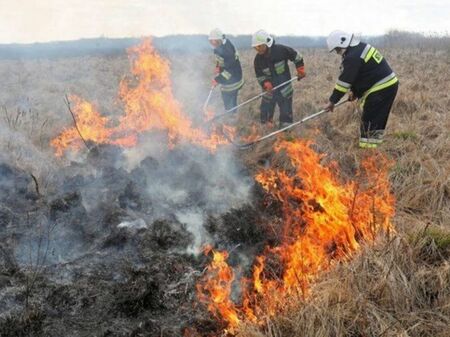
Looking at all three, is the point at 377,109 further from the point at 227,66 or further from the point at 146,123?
the point at 227,66

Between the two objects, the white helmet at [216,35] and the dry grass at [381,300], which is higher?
the white helmet at [216,35]

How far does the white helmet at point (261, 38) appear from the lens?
7898mm

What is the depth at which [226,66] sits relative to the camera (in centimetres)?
946

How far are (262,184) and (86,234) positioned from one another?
243cm

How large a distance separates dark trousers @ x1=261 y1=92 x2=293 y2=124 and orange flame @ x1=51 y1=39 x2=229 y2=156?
140 centimetres

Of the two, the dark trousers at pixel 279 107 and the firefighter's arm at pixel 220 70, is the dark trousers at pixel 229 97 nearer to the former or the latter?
the firefighter's arm at pixel 220 70

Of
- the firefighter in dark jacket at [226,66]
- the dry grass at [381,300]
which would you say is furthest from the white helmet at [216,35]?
the dry grass at [381,300]

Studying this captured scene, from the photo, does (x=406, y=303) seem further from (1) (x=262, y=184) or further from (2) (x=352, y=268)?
(1) (x=262, y=184)

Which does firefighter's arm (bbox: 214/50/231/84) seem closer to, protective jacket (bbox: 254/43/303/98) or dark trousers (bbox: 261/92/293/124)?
protective jacket (bbox: 254/43/303/98)

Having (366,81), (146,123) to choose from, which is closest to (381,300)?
(366,81)

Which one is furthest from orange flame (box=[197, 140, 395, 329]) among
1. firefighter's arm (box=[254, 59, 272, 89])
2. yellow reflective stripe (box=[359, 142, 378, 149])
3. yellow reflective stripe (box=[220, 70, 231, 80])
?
yellow reflective stripe (box=[220, 70, 231, 80])

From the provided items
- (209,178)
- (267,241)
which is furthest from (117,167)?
(267,241)

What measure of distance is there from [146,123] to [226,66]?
106 inches

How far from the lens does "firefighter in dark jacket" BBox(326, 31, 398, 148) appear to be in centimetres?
609
